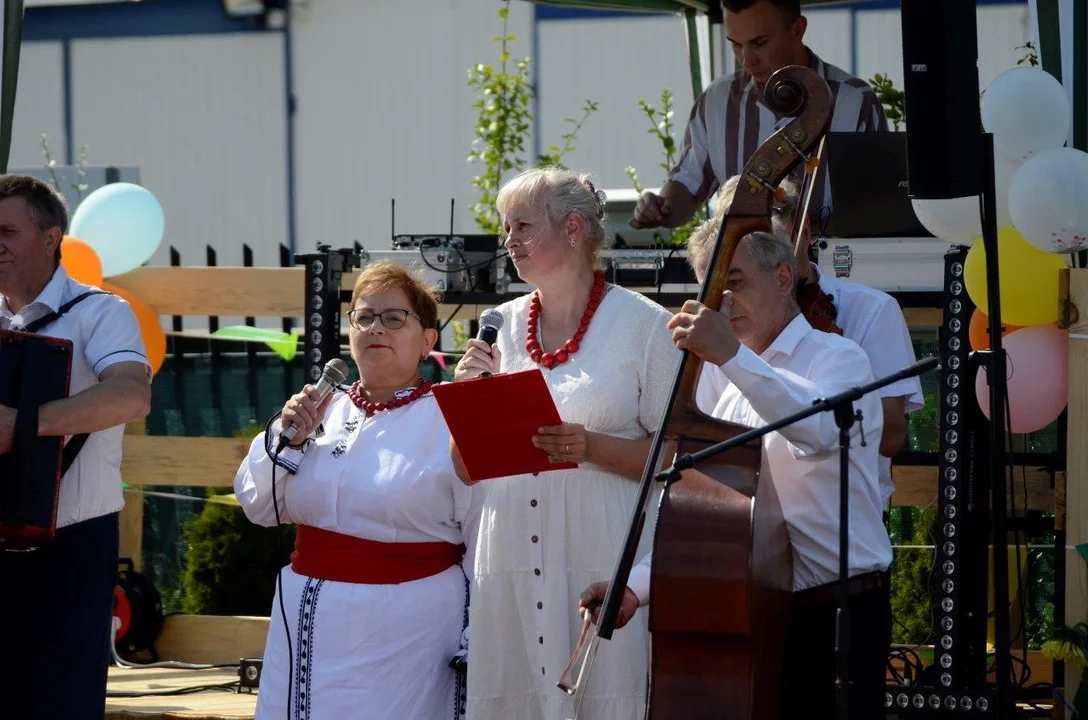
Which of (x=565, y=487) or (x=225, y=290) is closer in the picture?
(x=565, y=487)

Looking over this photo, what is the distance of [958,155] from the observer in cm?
318

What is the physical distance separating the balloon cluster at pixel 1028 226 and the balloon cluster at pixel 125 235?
293cm

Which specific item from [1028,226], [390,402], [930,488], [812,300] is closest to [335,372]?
[390,402]

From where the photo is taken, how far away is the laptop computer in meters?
4.44

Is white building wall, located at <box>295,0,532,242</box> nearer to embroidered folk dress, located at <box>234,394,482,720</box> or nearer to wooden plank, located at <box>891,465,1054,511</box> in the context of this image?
wooden plank, located at <box>891,465,1054,511</box>

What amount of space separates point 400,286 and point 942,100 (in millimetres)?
1285

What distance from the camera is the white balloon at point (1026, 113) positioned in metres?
4.13

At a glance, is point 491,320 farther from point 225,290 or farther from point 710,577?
point 225,290

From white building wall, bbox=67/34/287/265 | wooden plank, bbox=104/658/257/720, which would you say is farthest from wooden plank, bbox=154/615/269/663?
white building wall, bbox=67/34/287/265

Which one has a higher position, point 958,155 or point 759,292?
point 958,155

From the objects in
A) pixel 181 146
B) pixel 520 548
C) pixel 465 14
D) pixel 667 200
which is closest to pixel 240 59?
pixel 181 146

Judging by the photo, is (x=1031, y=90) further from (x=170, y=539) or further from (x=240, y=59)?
(x=240, y=59)

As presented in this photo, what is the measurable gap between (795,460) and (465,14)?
8.29 m

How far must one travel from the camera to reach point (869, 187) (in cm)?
456
